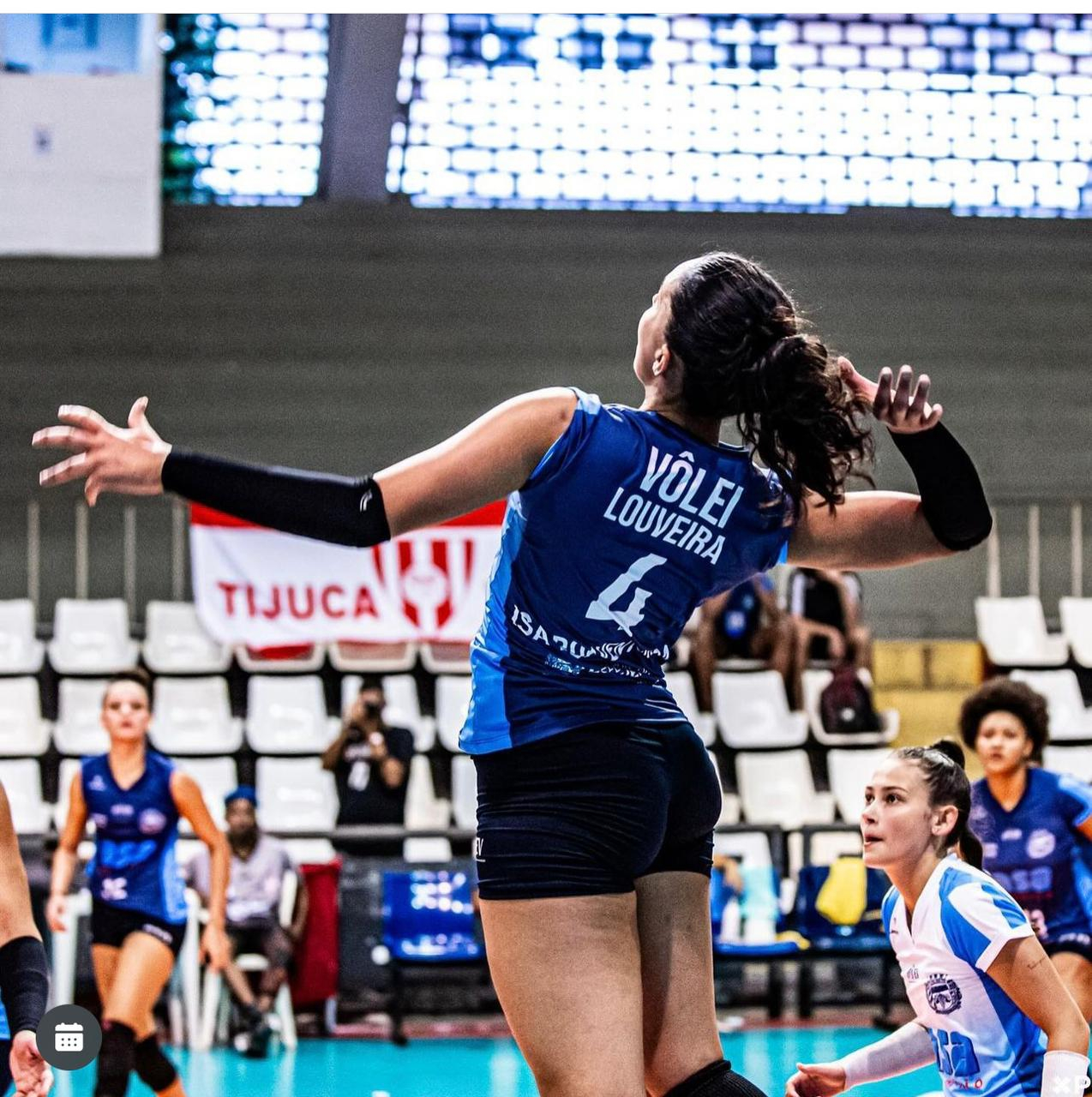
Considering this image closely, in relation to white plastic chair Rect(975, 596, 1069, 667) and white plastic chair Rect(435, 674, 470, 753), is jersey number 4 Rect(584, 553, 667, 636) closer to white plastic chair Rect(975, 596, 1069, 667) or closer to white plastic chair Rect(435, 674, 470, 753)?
white plastic chair Rect(435, 674, 470, 753)

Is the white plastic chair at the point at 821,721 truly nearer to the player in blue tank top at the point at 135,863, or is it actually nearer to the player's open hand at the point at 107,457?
the player in blue tank top at the point at 135,863

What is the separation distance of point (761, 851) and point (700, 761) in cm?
681

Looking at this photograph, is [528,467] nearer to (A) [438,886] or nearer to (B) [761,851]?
(A) [438,886]

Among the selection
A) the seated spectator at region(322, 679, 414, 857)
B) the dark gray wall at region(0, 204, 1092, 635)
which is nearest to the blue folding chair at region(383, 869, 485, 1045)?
the seated spectator at region(322, 679, 414, 857)

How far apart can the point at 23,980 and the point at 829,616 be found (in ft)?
27.3

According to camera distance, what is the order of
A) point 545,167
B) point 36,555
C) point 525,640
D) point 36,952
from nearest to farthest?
point 525,640 → point 36,952 → point 36,555 → point 545,167

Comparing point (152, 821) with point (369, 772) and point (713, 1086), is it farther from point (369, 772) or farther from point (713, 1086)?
point (713, 1086)

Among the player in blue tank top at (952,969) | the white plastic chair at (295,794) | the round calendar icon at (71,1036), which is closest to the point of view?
the player in blue tank top at (952,969)

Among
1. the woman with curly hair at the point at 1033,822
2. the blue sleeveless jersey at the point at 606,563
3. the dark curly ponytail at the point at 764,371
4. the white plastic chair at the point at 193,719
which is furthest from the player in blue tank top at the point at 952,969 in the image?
the white plastic chair at the point at 193,719

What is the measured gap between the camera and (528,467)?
7.06ft

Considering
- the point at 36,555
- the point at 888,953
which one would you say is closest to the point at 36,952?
the point at 888,953

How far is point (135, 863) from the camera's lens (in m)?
5.95

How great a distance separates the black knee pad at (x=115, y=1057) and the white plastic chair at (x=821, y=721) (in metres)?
5.54

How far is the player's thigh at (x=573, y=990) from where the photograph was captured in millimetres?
2139
